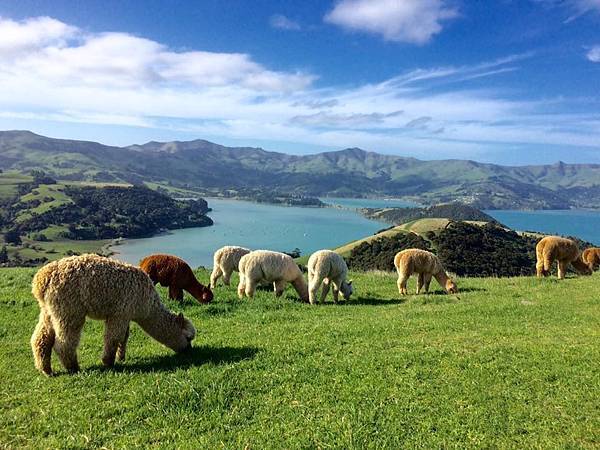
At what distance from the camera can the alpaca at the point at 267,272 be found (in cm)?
1722

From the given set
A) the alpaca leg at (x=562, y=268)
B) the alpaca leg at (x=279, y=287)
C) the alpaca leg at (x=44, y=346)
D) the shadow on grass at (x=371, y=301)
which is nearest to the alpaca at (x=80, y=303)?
the alpaca leg at (x=44, y=346)

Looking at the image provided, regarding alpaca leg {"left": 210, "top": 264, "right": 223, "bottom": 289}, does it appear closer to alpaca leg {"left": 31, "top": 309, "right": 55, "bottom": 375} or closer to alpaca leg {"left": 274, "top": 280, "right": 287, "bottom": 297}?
alpaca leg {"left": 274, "top": 280, "right": 287, "bottom": 297}

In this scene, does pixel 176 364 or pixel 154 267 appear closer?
pixel 176 364

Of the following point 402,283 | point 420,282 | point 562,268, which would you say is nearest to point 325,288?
point 402,283

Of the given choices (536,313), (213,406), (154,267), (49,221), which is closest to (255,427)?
(213,406)

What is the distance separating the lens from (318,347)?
10.6 metres

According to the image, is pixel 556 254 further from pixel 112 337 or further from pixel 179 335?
pixel 112 337

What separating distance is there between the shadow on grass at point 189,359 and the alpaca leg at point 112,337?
198 mm

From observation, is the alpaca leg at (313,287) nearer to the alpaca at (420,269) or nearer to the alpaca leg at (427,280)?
the alpaca at (420,269)

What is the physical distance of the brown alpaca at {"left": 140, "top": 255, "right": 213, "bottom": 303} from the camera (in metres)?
15.2

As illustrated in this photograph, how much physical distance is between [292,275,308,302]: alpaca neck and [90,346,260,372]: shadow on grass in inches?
298

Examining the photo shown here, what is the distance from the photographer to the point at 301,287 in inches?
714

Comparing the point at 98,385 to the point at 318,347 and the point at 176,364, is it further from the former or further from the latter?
the point at 318,347

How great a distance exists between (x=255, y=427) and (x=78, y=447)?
259 centimetres
